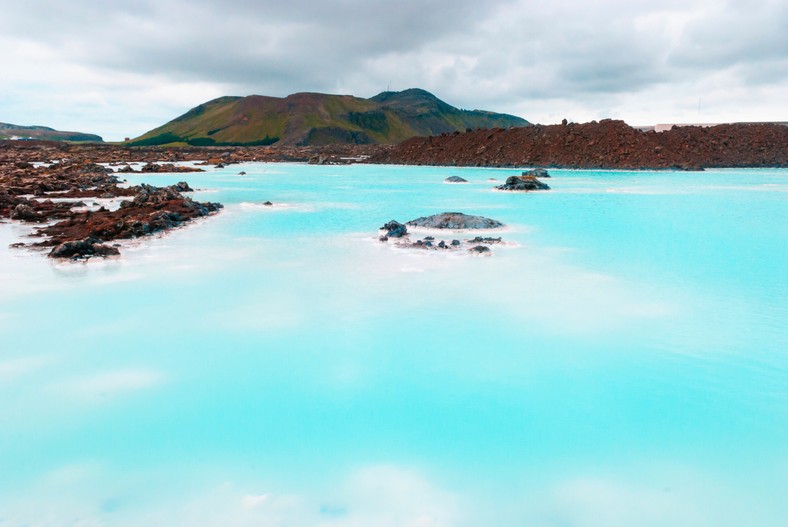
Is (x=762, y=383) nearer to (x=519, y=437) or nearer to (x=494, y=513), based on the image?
(x=519, y=437)

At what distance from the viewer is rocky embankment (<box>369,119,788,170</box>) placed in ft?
194

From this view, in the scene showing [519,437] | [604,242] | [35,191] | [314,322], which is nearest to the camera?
[519,437]

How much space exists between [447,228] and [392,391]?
11.9m

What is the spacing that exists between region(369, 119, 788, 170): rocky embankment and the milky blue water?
49.6 metres

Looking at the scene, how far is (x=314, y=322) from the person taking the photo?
912 cm

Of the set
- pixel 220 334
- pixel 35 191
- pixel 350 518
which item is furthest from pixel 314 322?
pixel 35 191

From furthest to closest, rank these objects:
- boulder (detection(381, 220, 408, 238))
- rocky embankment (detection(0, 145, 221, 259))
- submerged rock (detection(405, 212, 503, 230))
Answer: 1. submerged rock (detection(405, 212, 503, 230))
2. boulder (detection(381, 220, 408, 238))
3. rocky embankment (detection(0, 145, 221, 259))

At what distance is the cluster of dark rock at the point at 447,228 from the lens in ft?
48.5

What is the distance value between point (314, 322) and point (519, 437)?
4.54 meters

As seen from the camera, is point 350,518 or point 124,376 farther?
point 124,376

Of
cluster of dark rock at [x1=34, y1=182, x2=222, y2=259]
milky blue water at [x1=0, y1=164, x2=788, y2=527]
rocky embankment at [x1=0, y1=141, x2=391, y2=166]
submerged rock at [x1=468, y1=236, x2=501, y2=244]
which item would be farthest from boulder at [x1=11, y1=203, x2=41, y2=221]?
rocky embankment at [x1=0, y1=141, x2=391, y2=166]

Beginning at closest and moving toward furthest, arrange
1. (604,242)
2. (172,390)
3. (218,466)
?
(218,466), (172,390), (604,242)

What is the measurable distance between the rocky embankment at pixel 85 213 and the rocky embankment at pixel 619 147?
148 ft

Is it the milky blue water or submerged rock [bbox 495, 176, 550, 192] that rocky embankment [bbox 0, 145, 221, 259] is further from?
submerged rock [bbox 495, 176, 550, 192]
